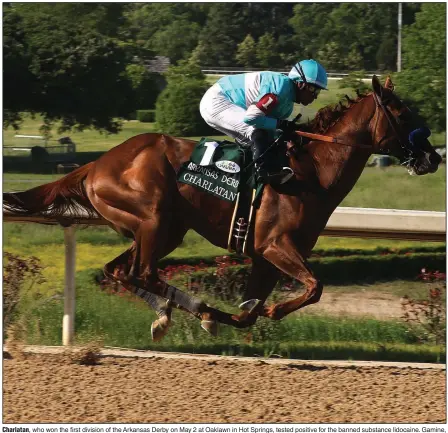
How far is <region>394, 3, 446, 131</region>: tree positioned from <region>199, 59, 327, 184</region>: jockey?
897 cm

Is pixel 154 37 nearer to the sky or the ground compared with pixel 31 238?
nearer to the sky

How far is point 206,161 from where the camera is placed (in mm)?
5391

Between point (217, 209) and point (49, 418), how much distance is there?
5.80 ft

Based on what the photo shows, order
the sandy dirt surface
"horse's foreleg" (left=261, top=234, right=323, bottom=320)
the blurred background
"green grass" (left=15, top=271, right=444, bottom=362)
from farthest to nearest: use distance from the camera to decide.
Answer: the sandy dirt surface < the blurred background < "green grass" (left=15, top=271, right=444, bottom=362) < "horse's foreleg" (left=261, top=234, right=323, bottom=320)

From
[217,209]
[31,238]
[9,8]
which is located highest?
[9,8]

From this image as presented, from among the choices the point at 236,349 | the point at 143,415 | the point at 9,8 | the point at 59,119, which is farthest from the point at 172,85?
the point at 143,415

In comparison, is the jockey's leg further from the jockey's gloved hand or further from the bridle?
the bridle

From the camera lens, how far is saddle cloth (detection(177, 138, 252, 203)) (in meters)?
5.37

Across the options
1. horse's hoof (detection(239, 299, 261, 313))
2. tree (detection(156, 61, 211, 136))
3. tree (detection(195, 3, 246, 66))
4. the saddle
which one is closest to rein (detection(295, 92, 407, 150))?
the saddle

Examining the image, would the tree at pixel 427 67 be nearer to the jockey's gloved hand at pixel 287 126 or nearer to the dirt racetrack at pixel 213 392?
the jockey's gloved hand at pixel 287 126

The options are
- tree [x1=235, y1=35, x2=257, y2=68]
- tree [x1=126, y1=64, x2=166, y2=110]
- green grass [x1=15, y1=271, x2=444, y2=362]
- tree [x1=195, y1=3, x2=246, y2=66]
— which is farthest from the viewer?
tree [x1=195, y1=3, x2=246, y2=66]

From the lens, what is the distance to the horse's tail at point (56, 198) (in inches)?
231

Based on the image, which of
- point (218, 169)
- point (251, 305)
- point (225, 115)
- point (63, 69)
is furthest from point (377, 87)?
point (63, 69)

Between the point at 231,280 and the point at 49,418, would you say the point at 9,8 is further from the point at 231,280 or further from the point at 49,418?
the point at 49,418
